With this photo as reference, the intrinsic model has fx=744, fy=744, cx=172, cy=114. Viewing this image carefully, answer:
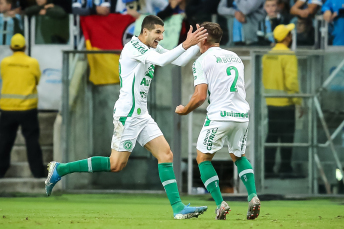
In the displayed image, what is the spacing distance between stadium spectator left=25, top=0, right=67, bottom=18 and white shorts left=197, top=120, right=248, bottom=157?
6896 mm

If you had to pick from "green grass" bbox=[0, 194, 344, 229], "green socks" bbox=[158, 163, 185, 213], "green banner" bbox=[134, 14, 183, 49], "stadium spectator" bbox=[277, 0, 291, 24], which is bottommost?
"green grass" bbox=[0, 194, 344, 229]

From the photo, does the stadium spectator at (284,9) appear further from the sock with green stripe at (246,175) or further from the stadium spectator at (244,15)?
the sock with green stripe at (246,175)

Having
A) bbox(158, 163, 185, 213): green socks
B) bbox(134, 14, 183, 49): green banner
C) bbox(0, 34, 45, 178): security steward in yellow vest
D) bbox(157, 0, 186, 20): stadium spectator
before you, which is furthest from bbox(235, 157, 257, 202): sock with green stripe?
bbox(157, 0, 186, 20): stadium spectator

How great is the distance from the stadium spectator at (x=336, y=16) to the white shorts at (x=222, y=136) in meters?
6.36

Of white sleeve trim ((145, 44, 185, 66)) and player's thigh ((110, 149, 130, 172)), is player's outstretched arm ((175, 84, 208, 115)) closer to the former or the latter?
white sleeve trim ((145, 44, 185, 66))

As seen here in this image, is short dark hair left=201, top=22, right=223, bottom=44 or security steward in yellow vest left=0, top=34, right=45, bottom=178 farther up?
short dark hair left=201, top=22, right=223, bottom=44

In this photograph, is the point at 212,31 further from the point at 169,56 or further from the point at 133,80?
the point at 133,80

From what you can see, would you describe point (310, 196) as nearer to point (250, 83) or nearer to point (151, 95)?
point (250, 83)

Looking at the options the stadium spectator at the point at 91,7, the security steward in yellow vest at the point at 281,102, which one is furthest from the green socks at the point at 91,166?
the stadium spectator at the point at 91,7

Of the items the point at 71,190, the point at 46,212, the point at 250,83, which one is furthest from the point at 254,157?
the point at 46,212

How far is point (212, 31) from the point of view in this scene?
7.37 meters

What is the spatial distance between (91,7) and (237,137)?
266 inches

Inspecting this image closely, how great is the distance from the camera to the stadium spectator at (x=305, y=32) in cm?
1326

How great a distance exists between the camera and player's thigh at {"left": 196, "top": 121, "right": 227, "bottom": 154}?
727 centimetres
